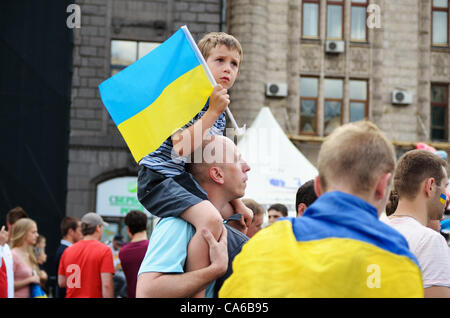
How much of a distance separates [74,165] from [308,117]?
282 inches

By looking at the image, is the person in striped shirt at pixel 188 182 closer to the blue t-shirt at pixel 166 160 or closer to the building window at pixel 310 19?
the blue t-shirt at pixel 166 160

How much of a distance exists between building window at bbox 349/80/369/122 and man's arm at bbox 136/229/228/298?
749 inches

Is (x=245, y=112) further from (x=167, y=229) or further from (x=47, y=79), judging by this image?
(x=167, y=229)

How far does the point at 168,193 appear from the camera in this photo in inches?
119

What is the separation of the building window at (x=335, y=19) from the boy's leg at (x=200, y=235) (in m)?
19.4

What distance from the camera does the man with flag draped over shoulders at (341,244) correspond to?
2.10 metres

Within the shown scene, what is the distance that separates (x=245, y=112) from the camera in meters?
20.2

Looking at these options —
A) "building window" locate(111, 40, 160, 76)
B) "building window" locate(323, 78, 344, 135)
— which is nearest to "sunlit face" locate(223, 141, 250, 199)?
"building window" locate(111, 40, 160, 76)

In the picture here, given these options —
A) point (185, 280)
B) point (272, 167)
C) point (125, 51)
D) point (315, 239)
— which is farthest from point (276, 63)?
point (315, 239)

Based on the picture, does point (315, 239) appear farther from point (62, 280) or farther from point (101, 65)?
point (101, 65)

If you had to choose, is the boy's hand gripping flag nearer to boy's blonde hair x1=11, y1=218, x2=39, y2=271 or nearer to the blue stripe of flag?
the blue stripe of flag

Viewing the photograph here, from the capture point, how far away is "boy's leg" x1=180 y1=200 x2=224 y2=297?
9.39 ft

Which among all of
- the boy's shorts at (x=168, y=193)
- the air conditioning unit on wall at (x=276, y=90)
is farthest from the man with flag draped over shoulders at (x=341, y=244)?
the air conditioning unit on wall at (x=276, y=90)

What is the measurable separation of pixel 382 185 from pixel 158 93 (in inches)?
A: 62.2
